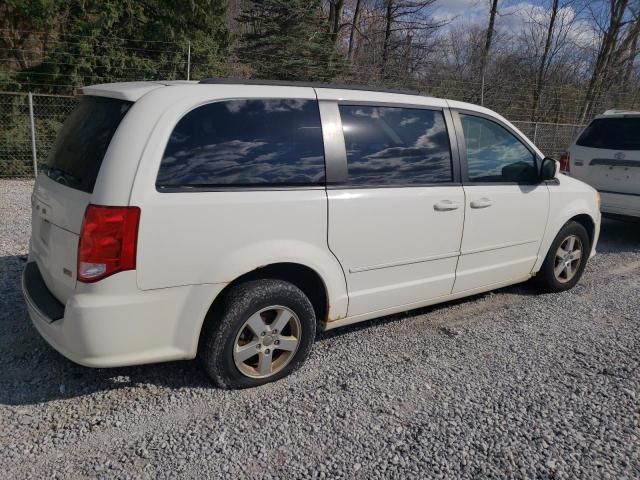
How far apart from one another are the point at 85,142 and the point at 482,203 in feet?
9.30

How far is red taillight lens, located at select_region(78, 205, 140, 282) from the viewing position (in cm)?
256

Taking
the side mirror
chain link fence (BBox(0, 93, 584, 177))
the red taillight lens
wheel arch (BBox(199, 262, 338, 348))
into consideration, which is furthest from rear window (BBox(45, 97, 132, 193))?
chain link fence (BBox(0, 93, 584, 177))

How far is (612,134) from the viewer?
708 centimetres

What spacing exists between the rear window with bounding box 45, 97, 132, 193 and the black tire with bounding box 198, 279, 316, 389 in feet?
3.19

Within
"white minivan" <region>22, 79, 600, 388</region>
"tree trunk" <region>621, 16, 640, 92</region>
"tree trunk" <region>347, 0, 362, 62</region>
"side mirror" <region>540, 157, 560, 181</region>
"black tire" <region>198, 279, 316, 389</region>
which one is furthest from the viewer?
"tree trunk" <region>347, 0, 362, 62</region>

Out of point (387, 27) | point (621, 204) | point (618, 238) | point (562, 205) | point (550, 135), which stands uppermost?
point (387, 27)

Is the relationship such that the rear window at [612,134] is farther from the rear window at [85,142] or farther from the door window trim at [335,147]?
the rear window at [85,142]

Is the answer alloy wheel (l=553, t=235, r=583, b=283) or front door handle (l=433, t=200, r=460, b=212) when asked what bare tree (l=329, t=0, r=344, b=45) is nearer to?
alloy wheel (l=553, t=235, r=583, b=283)

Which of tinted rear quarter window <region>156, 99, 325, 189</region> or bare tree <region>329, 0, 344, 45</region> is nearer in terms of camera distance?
tinted rear quarter window <region>156, 99, 325, 189</region>

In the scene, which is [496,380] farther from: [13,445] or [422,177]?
[13,445]

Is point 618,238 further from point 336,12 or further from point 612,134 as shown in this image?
point 336,12

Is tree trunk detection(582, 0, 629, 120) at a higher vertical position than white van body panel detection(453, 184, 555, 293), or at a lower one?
higher

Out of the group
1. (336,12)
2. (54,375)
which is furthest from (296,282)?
(336,12)

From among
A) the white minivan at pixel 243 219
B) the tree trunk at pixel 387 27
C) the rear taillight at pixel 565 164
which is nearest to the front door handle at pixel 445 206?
the white minivan at pixel 243 219
